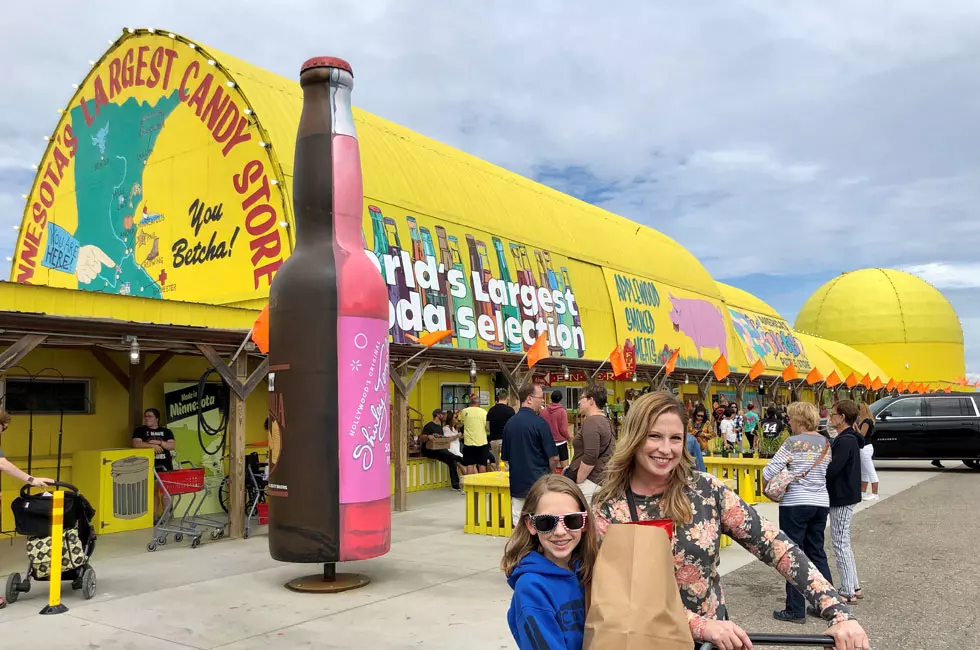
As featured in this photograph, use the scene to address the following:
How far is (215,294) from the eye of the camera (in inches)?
593

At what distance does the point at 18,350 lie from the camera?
28.6ft

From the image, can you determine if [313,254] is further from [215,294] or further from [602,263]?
[602,263]

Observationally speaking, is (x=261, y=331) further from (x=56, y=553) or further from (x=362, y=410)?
(x=56, y=553)

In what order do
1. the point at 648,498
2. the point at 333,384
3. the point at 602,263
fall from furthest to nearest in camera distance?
the point at 602,263, the point at 333,384, the point at 648,498

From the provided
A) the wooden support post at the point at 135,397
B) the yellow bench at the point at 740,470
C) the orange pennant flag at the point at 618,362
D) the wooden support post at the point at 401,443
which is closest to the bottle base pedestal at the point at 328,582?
the wooden support post at the point at 401,443

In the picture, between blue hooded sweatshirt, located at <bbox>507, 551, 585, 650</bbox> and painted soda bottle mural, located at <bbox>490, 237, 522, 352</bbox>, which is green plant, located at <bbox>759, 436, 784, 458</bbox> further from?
blue hooded sweatshirt, located at <bbox>507, 551, 585, 650</bbox>

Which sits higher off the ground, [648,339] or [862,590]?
[648,339]

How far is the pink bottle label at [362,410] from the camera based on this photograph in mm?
7477

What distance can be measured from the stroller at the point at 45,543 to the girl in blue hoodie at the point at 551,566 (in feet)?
A: 19.7

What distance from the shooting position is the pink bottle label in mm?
7477

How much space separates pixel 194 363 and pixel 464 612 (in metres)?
8.08

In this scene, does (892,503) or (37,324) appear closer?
(37,324)

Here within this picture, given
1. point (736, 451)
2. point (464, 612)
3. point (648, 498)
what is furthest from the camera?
point (736, 451)

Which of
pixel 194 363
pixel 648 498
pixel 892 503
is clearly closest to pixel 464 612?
pixel 648 498
